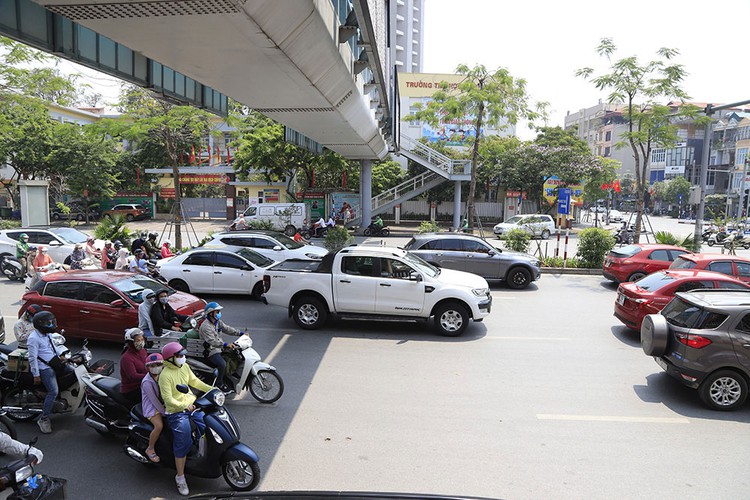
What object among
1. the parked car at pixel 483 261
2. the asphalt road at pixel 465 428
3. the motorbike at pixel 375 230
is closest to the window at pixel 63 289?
the asphalt road at pixel 465 428

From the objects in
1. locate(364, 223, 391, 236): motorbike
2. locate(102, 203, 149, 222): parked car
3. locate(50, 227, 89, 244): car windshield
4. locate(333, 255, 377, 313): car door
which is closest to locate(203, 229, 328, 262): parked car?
locate(50, 227, 89, 244): car windshield

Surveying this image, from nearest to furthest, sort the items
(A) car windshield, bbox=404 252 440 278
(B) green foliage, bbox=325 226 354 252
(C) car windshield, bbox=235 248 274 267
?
(A) car windshield, bbox=404 252 440 278 → (C) car windshield, bbox=235 248 274 267 → (B) green foliage, bbox=325 226 354 252

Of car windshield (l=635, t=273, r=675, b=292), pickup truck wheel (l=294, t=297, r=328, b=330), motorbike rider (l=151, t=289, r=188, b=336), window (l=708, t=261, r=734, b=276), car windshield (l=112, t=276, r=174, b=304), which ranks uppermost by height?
window (l=708, t=261, r=734, b=276)

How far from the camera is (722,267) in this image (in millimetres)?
12695

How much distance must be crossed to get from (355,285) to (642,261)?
30.1ft

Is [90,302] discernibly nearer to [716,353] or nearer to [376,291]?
[376,291]

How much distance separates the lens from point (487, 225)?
40500 millimetres

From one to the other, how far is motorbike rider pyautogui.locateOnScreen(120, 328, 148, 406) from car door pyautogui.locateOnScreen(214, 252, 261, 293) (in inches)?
284

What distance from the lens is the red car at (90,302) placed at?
30.2 feet

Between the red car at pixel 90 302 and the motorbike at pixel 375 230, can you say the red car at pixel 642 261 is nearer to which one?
the red car at pixel 90 302

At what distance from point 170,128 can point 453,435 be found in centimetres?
1727

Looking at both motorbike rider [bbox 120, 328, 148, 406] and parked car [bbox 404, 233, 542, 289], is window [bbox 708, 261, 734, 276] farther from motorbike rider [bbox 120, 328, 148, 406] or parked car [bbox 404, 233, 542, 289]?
motorbike rider [bbox 120, 328, 148, 406]

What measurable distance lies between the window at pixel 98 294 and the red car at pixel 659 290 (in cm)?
965

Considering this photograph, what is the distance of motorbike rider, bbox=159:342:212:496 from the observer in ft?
16.6
